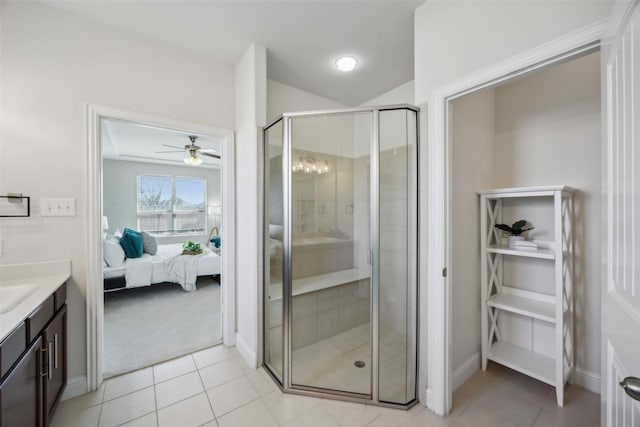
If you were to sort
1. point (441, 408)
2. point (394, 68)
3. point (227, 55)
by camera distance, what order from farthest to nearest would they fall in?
point (394, 68)
point (227, 55)
point (441, 408)

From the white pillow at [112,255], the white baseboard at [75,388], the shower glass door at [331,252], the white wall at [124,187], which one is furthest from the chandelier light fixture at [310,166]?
the white wall at [124,187]

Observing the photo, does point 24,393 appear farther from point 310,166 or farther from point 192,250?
point 192,250

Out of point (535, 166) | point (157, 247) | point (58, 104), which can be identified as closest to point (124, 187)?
point (157, 247)

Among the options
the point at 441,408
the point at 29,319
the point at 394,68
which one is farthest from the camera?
the point at 394,68

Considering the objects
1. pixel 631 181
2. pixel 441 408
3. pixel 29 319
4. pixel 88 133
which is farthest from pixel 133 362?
pixel 631 181

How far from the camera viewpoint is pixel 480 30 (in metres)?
1.39

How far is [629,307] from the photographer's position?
2.15 ft

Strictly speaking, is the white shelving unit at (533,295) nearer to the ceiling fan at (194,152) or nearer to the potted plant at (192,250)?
Result: the ceiling fan at (194,152)

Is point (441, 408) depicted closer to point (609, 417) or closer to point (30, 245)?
point (609, 417)

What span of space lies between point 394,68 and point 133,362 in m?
3.52

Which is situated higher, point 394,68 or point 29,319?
point 394,68

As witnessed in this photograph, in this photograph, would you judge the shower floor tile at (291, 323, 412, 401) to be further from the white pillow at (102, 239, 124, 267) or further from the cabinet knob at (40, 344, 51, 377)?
the white pillow at (102, 239, 124, 267)

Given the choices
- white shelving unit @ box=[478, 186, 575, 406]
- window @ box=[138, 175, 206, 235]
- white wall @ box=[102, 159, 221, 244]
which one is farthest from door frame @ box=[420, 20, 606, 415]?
window @ box=[138, 175, 206, 235]

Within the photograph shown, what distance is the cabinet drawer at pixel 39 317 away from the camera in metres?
1.15
